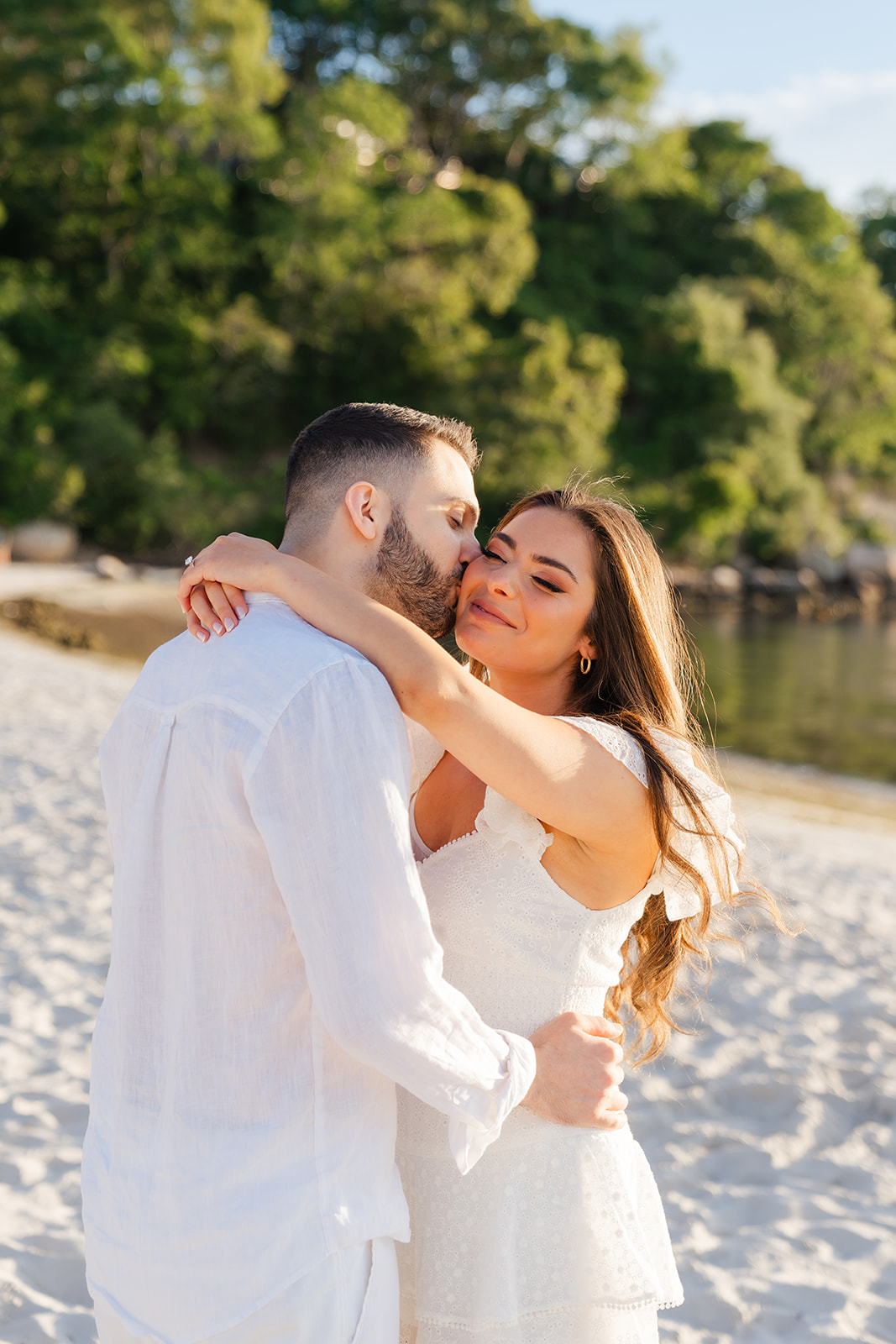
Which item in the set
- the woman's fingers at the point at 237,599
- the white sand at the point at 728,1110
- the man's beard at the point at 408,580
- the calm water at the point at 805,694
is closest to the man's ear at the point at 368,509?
the man's beard at the point at 408,580

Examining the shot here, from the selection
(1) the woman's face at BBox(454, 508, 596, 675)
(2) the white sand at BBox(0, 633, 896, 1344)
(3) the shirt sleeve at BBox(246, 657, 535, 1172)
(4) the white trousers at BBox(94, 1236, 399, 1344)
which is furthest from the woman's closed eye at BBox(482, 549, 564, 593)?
(2) the white sand at BBox(0, 633, 896, 1344)

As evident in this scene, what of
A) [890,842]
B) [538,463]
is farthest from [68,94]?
[890,842]

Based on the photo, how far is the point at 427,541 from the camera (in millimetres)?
1802

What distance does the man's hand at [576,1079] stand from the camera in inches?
66.6

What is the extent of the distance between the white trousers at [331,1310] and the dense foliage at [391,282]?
2202cm

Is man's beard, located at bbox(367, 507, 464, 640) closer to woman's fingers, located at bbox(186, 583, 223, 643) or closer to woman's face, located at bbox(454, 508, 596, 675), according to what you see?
woman's face, located at bbox(454, 508, 596, 675)

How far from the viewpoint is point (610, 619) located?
2.13 meters

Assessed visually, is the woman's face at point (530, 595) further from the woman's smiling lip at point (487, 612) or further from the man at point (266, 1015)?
the man at point (266, 1015)

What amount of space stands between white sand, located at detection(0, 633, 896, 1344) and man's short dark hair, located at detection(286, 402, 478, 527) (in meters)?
2.32

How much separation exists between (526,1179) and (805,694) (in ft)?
65.8

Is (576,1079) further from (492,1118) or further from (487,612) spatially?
(487,612)

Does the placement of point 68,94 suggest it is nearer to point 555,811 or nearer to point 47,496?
point 47,496

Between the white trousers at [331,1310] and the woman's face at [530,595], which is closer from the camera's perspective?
the white trousers at [331,1310]

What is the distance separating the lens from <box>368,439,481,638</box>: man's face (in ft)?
5.77
